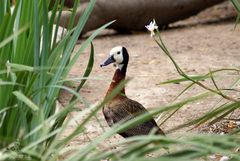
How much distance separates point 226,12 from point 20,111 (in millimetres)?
7153

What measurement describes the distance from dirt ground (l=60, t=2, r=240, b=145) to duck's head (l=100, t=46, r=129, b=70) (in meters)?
0.44

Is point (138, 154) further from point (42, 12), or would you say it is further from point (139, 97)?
point (139, 97)

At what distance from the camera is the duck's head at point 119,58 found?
5141 millimetres

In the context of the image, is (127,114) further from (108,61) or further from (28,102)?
(28,102)

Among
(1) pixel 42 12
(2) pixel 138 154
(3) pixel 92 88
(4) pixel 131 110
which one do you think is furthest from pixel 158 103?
(2) pixel 138 154

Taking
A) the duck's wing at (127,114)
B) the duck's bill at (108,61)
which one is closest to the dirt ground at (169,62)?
the duck's wing at (127,114)

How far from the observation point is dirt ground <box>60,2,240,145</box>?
19.6 ft

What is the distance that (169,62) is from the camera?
7.54 metres

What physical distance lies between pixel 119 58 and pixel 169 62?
7.89 ft

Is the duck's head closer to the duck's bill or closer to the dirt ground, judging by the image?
the duck's bill

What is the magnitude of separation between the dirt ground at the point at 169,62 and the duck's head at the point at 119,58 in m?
0.44

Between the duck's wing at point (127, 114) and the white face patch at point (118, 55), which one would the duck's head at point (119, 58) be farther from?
the duck's wing at point (127, 114)

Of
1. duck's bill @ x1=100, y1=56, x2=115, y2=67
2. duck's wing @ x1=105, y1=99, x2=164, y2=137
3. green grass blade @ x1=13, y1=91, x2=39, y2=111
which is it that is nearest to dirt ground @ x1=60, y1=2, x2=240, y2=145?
duck's wing @ x1=105, y1=99, x2=164, y2=137

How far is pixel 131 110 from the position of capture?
4.68m
